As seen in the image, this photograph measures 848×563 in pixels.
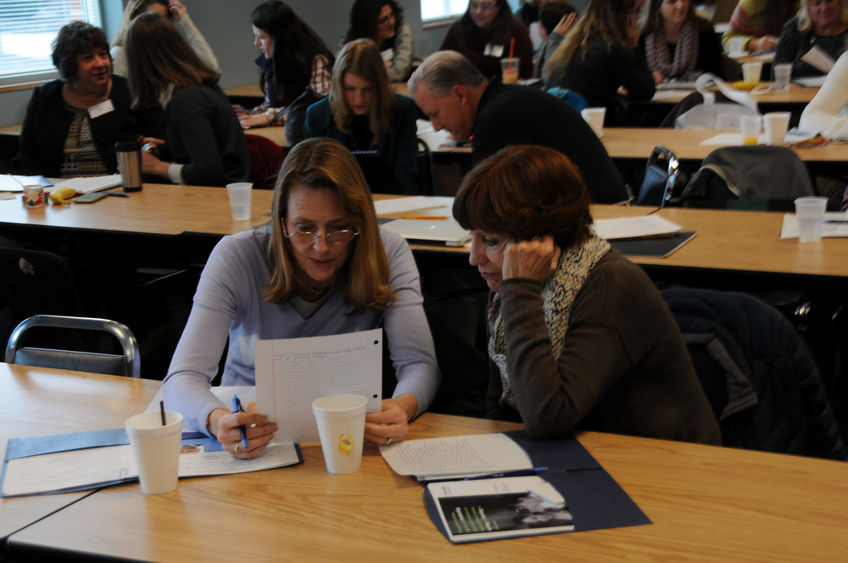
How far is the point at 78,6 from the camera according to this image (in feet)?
20.4

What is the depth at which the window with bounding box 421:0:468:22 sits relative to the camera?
34.4 ft

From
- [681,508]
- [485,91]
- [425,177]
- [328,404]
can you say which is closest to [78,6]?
[425,177]

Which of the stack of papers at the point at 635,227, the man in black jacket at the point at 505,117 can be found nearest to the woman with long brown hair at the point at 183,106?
the man in black jacket at the point at 505,117

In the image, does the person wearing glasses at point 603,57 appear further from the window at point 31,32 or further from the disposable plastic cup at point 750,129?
the window at point 31,32

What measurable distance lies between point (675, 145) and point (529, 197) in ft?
8.75

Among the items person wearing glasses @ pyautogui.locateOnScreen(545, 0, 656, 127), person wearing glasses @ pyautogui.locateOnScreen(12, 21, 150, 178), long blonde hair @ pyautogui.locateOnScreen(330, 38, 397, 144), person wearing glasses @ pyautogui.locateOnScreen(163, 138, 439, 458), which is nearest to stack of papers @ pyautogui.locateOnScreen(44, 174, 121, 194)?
person wearing glasses @ pyautogui.locateOnScreen(12, 21, 150, 178)

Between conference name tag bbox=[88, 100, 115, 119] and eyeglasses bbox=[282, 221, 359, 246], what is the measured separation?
2.88m

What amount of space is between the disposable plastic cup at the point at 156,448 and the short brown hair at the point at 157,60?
280cm

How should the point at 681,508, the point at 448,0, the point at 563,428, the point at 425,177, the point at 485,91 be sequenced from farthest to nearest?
the point at 448,0
the point at 425,177
the point at 485,91
the point at 563,428
the point at 681,508

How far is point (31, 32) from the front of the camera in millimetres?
5938

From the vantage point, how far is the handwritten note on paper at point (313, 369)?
1.42 metres

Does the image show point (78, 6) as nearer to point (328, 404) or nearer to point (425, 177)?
point (425, 177)

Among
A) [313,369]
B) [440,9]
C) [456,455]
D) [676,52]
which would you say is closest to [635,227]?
[456,455]

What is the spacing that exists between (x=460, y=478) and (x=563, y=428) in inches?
8.9
